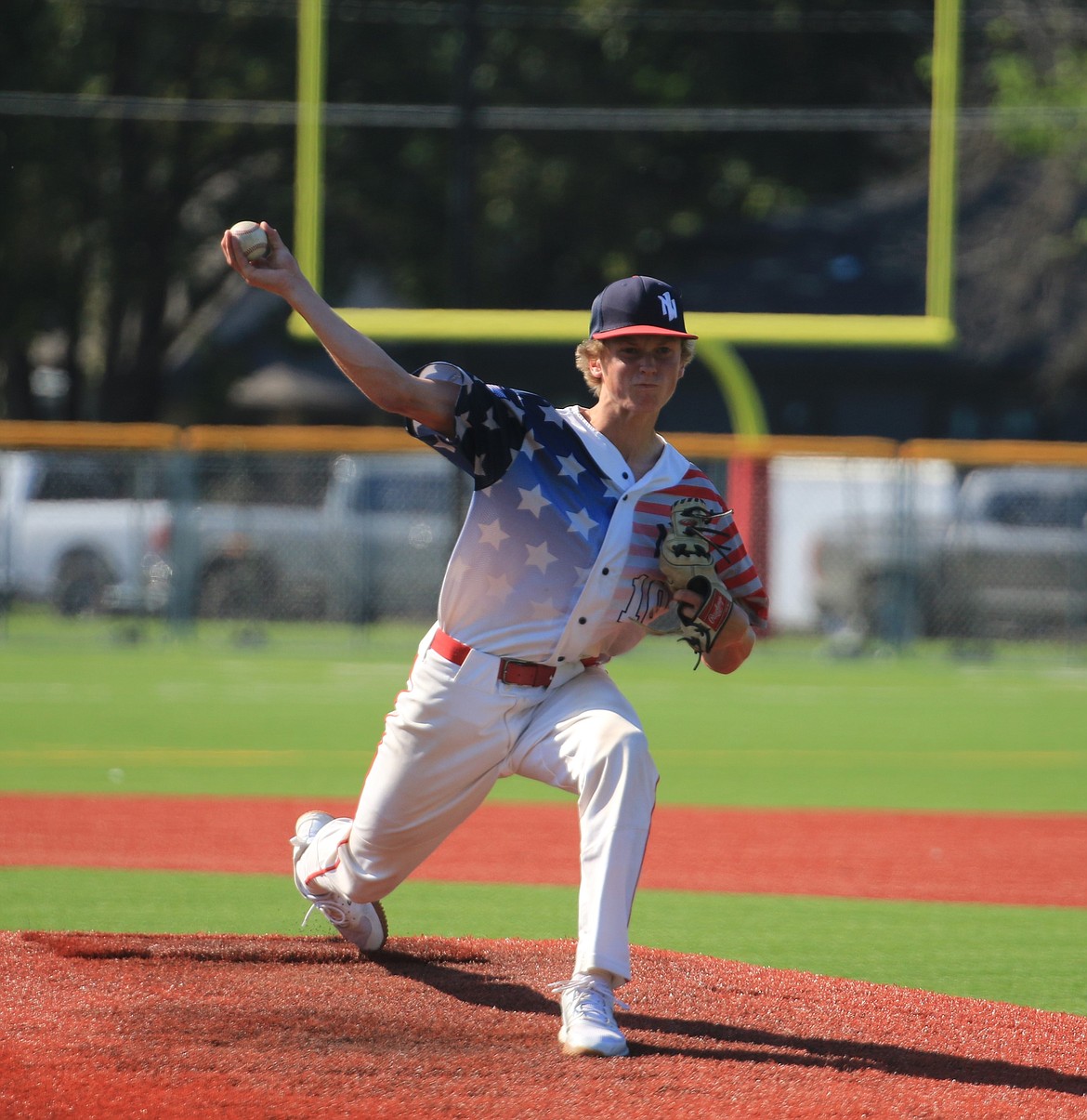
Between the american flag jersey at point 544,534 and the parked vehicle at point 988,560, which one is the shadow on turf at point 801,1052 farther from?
the parked vehicle at point 988,560

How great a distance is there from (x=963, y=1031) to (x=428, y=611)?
1482cm

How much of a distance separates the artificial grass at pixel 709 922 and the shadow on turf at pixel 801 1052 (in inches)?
39.3

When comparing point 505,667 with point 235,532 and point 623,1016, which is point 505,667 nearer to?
point 623,1016

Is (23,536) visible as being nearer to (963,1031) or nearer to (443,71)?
(443,71)

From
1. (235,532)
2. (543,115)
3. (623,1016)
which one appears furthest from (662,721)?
(543,115)

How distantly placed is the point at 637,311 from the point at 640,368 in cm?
16

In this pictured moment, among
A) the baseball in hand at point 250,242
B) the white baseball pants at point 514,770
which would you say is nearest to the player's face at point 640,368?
the white baseball pants at point 514,770

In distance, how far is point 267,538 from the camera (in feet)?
64.4

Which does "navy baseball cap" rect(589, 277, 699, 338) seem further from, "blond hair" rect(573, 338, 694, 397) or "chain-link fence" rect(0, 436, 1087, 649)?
"chain-link fence" rect(0, 436, 1087, 649)

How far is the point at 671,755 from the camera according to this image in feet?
38.2

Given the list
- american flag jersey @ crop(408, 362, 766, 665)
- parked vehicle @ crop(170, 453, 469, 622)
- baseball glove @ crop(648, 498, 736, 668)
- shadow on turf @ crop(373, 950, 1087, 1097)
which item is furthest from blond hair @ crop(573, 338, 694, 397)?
parked vehicle @ crop(170, 453, 469, 622)

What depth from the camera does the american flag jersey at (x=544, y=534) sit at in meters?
4.70

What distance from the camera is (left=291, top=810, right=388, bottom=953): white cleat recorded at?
5.32m

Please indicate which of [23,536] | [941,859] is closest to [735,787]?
[941,859]
